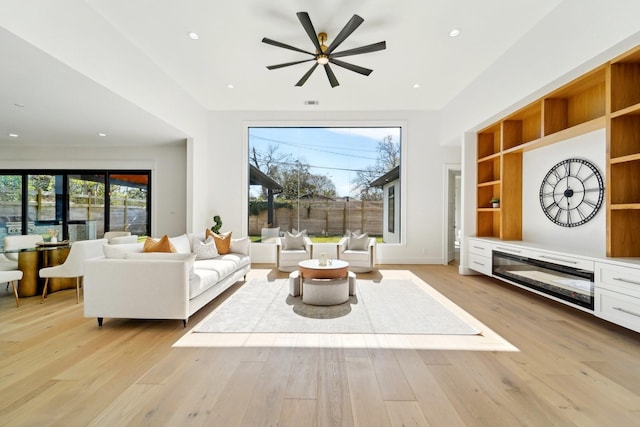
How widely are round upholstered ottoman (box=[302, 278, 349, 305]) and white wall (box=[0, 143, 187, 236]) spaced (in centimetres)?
438

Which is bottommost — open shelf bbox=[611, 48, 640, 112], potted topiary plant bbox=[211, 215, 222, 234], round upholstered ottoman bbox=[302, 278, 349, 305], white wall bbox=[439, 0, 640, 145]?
round upholstered ottoman bbox=[302, 278, 349, 305]

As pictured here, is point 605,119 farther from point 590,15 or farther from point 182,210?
point 182,210

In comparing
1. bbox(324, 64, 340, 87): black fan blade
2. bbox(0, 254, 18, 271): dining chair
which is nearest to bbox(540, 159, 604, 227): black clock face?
bbox(324, 64, 340, 87): black fan blade

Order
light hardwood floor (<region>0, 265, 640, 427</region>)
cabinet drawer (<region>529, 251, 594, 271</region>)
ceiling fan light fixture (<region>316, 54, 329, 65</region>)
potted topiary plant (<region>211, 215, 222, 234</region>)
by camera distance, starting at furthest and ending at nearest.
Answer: potted topiary plant (<region>211, 215, 222, 234</region>) → ceiling fan light fixture (<region>316, 54, 329, 65</region>) → cabinet drawer (<region>529, 251, 594, 271</region>) → light hardwood floor (<region>0, 265, 640, 427</region>)

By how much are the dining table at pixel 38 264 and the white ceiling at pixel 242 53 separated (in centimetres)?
207

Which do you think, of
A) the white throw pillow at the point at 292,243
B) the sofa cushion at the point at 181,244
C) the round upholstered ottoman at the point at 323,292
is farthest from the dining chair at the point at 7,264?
the round upholstered ottoman at the point at 323,292

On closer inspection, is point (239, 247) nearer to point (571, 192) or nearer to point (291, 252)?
point (291, 252)

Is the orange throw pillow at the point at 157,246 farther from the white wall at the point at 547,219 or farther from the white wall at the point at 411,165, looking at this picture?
the white wall at the point at 547,219

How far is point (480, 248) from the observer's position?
16.3 ft

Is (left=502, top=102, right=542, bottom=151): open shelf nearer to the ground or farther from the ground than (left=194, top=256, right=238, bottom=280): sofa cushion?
farther from the ground

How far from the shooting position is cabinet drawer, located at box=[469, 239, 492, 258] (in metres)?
4.74

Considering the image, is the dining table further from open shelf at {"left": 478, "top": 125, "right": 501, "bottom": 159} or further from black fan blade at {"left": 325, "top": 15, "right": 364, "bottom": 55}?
open shelf at {"left": 478, "top": 125, "right": 501, "bottom": 159}

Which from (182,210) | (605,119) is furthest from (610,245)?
(182,210)

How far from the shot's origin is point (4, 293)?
4.05 metres
